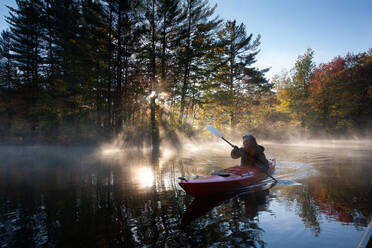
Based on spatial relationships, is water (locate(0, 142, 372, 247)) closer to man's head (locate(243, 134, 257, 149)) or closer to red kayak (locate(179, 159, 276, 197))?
red kayak (locate(179, 159, 276, 197))

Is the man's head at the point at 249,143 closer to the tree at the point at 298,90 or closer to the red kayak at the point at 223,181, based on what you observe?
the red kayak at the point at 223,181

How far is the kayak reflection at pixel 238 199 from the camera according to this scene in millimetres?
4277

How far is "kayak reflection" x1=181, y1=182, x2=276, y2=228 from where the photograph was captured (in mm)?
4277

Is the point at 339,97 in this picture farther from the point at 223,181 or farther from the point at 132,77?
the point at 223,181

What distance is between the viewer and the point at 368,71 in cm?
2577

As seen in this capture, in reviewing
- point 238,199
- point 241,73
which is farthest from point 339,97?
point 238,199

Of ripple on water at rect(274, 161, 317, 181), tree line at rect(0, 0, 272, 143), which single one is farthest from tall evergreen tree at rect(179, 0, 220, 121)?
ripple on water at rect(274, 161, 317, 181)

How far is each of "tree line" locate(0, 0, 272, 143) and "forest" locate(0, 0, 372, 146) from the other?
8 centimetres

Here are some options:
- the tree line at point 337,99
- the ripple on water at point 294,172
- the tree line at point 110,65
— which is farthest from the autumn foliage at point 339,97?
the ripple on water at point 294,172

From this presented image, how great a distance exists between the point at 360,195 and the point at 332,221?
7.14 feet

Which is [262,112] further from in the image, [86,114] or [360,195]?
[360,195]

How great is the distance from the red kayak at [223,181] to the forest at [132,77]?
1192 centimetres

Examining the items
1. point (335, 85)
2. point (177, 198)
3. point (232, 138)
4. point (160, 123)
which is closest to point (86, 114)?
point (160, 123)

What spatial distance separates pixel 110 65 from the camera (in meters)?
18.0
